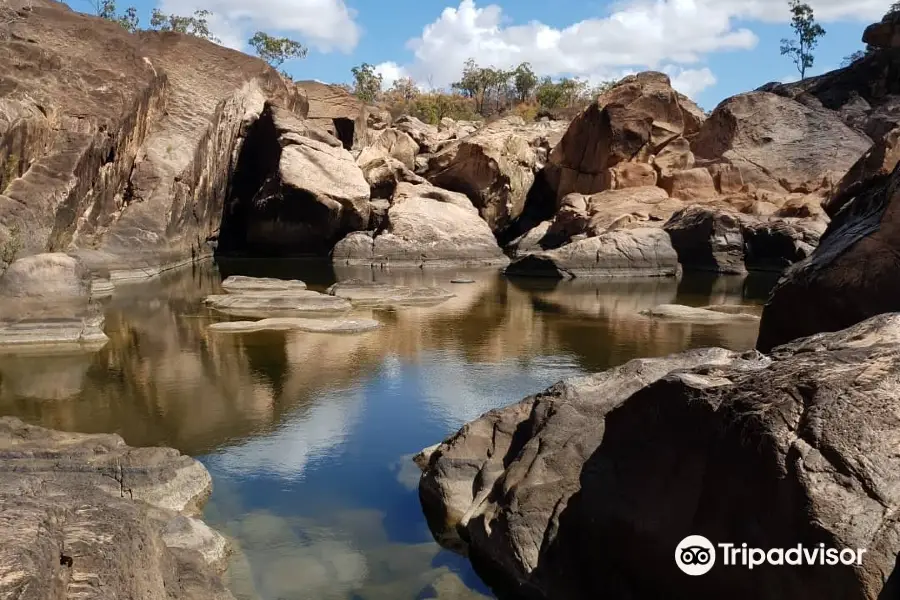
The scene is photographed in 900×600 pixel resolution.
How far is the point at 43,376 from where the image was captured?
10.8 meters

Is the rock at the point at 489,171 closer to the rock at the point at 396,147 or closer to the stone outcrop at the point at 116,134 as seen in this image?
the rock at the point at 396,147

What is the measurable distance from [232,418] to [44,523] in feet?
19.2

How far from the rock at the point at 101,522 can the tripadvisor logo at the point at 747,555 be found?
2.54 meters

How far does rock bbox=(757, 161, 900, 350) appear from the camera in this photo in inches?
289

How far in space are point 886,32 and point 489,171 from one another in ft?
71.2

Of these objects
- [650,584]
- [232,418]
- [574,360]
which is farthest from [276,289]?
[650,584]

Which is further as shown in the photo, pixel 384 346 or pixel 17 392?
pixel 384 346

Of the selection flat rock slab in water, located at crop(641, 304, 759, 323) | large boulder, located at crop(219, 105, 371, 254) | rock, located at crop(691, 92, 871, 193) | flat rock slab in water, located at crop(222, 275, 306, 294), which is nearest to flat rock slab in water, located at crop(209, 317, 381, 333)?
flat rock slab in water, located at crop(222, 275, 306, 294)

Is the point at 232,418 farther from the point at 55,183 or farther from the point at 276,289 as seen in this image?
the point at 55,183

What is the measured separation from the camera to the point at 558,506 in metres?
5.29

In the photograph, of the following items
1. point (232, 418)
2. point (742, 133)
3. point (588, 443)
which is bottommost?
point (232, 418)

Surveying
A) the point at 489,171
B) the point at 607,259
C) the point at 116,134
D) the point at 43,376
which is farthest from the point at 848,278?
the point at 489,171

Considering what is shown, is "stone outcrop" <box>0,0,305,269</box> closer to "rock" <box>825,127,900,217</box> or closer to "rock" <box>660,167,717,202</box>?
"rock" <box>825,127,900,217</box>

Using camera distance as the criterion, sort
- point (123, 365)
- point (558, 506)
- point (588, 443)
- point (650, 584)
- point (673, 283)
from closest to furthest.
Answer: point (650, 584), point (558, 506), point (588, 443), point (123, 365), point (673, 283)
